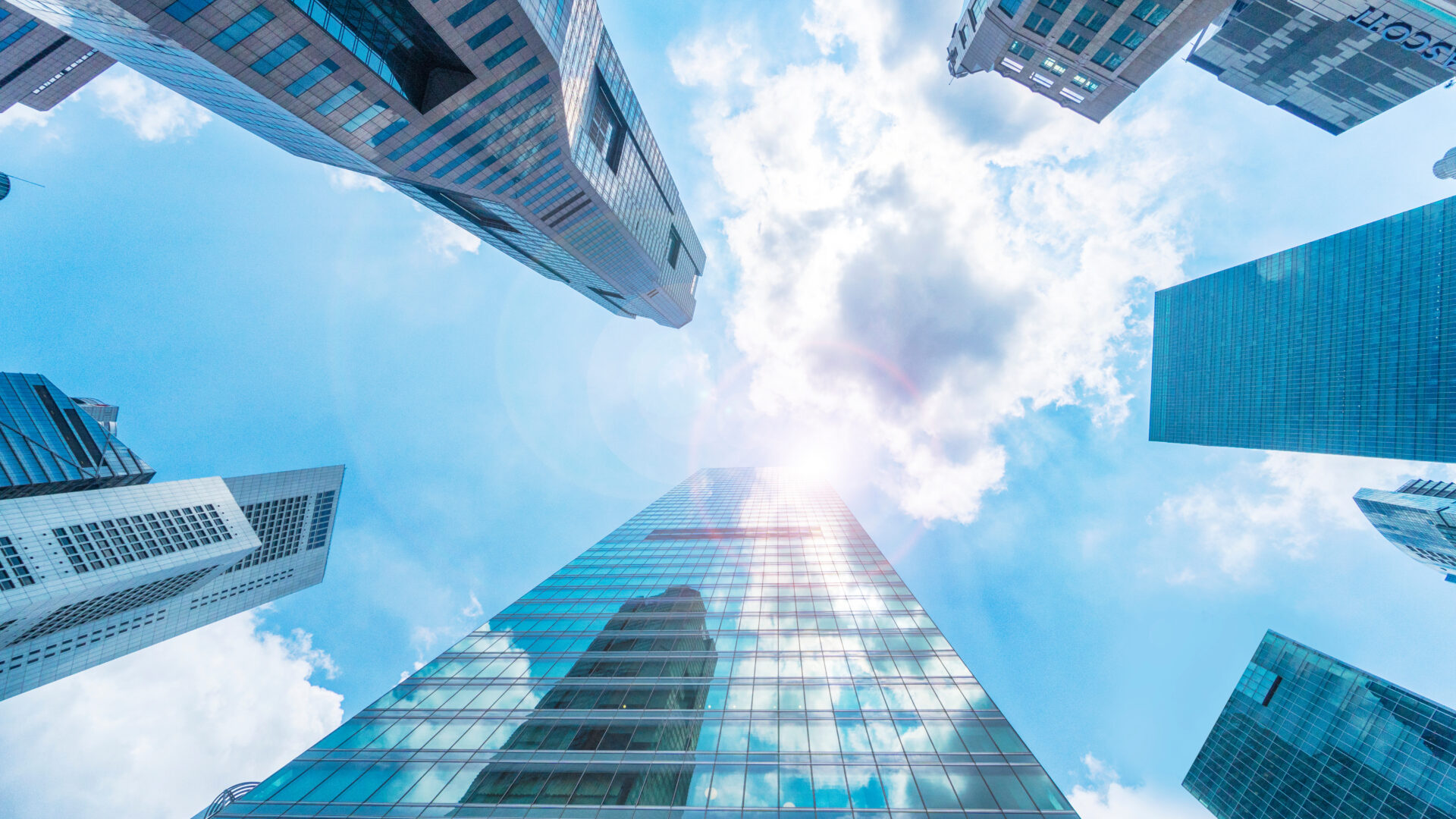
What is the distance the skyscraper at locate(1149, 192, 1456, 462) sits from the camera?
79375mm

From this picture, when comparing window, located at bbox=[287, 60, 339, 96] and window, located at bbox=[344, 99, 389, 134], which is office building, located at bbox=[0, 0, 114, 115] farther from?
window, located at bbox=[287, 60, 339, 96]

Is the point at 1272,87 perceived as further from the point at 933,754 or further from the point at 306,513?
the point at 306,513

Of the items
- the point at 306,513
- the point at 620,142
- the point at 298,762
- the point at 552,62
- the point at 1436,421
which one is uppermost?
the point at 620,142

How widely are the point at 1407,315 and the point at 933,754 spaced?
122 meters

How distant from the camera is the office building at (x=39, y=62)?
66.6m

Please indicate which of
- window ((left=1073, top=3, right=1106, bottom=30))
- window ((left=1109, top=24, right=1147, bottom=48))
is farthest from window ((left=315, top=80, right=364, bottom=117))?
window ((left=1109, top=24, right=1147, bottom=48))

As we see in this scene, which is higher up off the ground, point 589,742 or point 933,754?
point 933,754

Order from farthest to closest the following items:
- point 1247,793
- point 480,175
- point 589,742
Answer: point 1247,793, point 480,175, point 589,742

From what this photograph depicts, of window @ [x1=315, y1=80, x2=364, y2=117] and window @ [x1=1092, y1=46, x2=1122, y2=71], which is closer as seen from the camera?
window @ [x1=315, y1=80, x2=364, y2=117]

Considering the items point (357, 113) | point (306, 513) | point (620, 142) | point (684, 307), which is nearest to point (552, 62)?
point (357, 113)

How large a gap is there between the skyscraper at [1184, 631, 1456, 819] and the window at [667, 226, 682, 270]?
135477mm

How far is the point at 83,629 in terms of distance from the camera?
78812 mm

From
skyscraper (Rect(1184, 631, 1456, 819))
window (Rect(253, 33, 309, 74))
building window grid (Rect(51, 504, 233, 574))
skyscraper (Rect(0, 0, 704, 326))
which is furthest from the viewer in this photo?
building window grid (Rect(51, 504, 233, 574))

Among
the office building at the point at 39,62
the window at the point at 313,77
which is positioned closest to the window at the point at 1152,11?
the window at the point at 313,77
